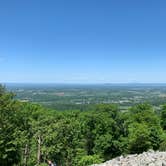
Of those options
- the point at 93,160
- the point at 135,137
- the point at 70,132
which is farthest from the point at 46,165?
the point at 135,137

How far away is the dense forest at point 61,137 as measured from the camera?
82.8 feet

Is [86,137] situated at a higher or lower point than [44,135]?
lower

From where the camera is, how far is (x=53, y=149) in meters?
25.4

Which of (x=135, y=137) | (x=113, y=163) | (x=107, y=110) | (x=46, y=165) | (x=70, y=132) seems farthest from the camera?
(x=107, y=110)

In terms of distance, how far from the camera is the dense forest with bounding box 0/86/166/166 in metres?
25.2

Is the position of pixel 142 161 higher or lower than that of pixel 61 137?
lower

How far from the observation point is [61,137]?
88.2ft

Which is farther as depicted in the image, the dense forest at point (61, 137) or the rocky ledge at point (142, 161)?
the dense forest at point (61, 137)

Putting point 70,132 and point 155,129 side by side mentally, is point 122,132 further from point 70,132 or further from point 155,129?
point 70,132

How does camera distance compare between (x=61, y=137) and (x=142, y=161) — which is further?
(x=61, y=137)

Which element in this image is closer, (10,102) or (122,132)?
(10,102)

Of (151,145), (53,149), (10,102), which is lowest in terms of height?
(151,145)

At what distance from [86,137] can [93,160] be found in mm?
11594

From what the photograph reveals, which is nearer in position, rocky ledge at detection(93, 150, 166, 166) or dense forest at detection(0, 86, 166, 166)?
rocky ledge at detection(93, 150, 166, 166)
